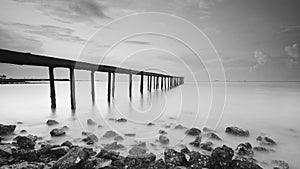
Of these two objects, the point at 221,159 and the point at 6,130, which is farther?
the point at 6,130

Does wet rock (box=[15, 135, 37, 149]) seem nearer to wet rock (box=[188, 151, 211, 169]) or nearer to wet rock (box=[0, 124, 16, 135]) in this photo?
wet rock (box=[0, 124, 16, 135])

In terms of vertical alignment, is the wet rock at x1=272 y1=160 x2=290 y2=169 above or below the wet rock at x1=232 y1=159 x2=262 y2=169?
below

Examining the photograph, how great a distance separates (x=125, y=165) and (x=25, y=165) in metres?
1.18

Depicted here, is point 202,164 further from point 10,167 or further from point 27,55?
point 27,55

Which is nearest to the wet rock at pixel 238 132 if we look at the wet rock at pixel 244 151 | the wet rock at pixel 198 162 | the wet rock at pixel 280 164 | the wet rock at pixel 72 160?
the wet rock at pixel 244 151

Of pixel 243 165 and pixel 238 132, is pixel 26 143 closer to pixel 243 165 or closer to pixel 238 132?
pixel 243 165

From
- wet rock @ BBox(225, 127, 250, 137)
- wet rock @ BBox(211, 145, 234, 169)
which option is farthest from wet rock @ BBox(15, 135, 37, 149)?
wet rock @ BBox(225, 127, 250, 137)

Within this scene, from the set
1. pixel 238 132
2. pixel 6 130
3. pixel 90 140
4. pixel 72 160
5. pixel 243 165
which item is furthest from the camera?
pixel 238 132

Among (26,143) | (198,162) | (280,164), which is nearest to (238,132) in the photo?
(280,164)

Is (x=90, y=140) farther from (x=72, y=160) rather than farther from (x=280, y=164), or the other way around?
(x=280, y=164)

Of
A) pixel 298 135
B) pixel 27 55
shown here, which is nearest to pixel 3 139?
pixel 27 55

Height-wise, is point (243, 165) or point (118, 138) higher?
point (243, 165)

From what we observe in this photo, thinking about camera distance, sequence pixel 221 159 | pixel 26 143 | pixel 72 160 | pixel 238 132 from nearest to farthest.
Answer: pixel 72 160, pixel 221 159, pixel 26 143, pixel 238 132

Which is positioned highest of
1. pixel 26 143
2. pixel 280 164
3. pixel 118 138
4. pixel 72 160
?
pixel 72 160
